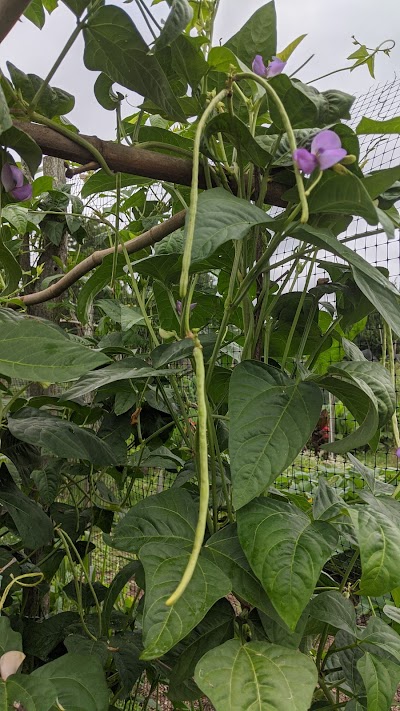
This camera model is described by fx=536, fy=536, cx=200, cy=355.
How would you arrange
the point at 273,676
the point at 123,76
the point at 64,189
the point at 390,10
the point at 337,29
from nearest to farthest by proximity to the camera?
the point at 273,676
the point at 123,76
the point at 390,10
the point at 337,29
the point at 64,189

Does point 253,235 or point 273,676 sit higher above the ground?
point 253,235

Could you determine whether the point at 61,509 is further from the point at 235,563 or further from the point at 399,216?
the point at 399,216

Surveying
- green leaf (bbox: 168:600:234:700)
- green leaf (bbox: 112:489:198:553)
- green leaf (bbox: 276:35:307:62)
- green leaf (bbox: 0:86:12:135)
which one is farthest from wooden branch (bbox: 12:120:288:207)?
green leaf (bbox: 168:600:234:700)

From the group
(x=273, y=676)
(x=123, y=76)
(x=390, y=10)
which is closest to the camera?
(x=273, y=676)

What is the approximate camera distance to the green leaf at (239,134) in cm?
47

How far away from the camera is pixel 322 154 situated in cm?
40

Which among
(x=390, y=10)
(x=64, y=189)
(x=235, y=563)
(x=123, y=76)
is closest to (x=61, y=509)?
(x=235, y=563)

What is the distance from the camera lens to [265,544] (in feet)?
1.42

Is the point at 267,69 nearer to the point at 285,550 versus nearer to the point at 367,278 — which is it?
the point at 367,278

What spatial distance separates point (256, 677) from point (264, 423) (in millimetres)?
194

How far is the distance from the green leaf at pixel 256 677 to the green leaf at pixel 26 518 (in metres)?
0.29

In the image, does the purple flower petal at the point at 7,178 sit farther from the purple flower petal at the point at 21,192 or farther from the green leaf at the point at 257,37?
the green leaf at the point at 257,37

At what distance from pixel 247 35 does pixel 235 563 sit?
0.53 metres

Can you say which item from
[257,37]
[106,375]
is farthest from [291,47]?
[106,375]
